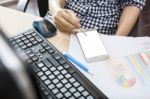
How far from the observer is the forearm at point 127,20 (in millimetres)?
1103

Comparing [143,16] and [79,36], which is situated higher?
[79,36]

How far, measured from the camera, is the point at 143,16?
2.47 meters

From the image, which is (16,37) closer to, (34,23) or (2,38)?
(34,23)

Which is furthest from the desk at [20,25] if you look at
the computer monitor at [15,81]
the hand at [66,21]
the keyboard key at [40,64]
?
the computer monitor at [15,81]

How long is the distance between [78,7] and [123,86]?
57 centimetres

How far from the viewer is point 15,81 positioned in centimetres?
26

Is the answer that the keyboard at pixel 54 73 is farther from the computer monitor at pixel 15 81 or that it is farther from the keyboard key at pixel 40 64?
the computer monitor at pixel 15 81

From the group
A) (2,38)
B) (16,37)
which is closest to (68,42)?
(16,37)

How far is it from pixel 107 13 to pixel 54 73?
551 mm

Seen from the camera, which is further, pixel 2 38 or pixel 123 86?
pixel 123 86

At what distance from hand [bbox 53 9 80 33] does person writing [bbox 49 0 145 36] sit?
0.57 ft

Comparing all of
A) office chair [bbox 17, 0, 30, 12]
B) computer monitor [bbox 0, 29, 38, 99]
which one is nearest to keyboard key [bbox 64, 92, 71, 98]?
computer monitor [bbox 0, 29, 38, 99]

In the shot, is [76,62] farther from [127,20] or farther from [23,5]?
[23,5]

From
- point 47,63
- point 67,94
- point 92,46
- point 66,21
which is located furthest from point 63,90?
point 66,21
